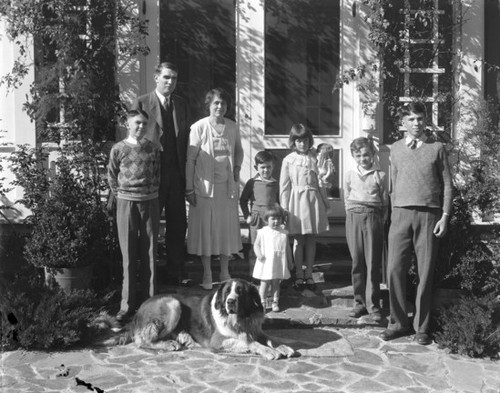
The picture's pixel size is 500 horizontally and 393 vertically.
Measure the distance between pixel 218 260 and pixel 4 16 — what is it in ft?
12.6

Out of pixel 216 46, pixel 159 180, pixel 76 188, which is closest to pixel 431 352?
pixel 159 180

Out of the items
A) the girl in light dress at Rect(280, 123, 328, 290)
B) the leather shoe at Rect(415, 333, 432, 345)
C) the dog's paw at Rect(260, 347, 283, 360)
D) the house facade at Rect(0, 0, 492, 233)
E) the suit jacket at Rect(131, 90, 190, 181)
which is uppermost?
the house facade at Rect(0, 0, 492, 233)

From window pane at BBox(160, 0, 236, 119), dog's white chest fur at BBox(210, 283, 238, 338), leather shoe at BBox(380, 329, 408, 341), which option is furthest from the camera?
window pane at BBox(160, 0, 236, 119)

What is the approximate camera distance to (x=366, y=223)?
693 centimetres

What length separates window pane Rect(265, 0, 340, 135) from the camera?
9.26 metres

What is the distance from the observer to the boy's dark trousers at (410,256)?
21.0 ft

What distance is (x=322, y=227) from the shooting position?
7555 mm

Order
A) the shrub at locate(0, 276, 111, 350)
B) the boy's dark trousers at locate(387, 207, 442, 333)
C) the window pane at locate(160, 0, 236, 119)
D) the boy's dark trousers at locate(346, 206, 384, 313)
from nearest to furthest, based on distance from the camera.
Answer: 1. the shrub at locate(0, 276, 111, 350)
2. the boy's dark trousers at locate(387, 207, 442, 333)
3. the boy's dark trousers at locate(346, 206, 384, 313)
4. the window pane at locate(160, 0, 236, 119)

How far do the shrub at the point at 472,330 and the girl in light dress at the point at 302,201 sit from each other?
5.03 ft

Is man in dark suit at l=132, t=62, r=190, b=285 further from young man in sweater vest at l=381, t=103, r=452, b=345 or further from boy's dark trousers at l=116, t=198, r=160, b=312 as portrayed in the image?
young man in sweater vest at l=381, t=103, r=452, b=345

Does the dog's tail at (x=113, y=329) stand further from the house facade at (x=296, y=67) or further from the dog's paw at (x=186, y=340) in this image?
the house facade at (x=296, y=67)

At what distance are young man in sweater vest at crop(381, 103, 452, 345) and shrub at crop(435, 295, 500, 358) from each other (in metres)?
0.21

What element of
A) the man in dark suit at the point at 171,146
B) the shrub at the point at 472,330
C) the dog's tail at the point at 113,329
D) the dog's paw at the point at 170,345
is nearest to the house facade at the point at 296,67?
the man in dark suit at the point at 171,146

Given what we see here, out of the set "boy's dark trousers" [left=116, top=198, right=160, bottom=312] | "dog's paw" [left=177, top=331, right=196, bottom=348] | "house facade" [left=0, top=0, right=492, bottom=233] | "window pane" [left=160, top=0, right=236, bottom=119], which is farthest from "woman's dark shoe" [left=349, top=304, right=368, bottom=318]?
"window pane" [left=160, top=0, right=236, bottom=119]
